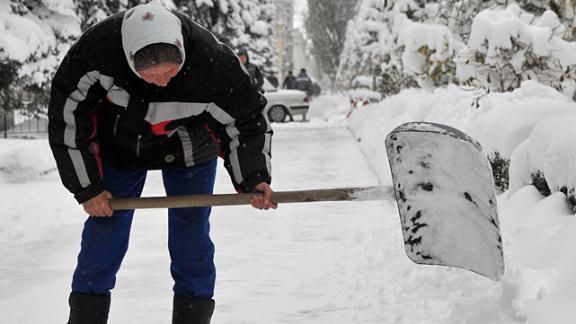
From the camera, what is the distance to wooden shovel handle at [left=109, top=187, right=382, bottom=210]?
11.3ft

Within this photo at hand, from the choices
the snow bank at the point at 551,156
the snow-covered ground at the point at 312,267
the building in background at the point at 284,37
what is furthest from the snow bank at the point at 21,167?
the building in background at the point at 284,37

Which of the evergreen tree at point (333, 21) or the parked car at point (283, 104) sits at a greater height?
the parked car at point (283, 104)

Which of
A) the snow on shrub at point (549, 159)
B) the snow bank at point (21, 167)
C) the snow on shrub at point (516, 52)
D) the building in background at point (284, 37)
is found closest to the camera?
the snow on shrub at point (549, 159)

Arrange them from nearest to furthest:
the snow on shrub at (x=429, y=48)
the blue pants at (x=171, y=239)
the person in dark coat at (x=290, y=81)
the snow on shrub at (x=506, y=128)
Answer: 1. the blue pants at (x=171, y=239)
2. the snow on shrub at (x=506, y=128)
3. the snow on shrub at (x=429, y=48)
4. the person in dark coat at (x=290, y=81)

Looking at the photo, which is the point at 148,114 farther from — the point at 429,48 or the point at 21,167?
the point at 429,48

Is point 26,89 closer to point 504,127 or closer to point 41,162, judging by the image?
point 41,162

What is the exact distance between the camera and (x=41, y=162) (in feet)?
33.5

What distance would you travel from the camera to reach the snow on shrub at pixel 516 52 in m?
9.16

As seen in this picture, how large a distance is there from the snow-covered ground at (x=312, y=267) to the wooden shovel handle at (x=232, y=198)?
0.76 meters

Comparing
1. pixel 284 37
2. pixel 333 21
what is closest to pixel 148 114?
pixel 333 21

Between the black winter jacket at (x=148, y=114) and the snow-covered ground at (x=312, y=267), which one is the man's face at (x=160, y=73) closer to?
the black winter jacket at (x=148, y=114)

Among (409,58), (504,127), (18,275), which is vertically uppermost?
(504,127)

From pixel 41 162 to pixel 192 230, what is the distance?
701 cm

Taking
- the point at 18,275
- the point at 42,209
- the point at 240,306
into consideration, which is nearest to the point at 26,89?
the point at 42,209
